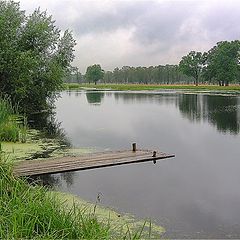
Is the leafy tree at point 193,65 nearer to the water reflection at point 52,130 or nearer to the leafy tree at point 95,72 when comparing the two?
the leafy tree at point 95,72

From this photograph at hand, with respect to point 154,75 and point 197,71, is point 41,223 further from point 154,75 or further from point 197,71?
point 154,75

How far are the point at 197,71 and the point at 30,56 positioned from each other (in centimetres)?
7957

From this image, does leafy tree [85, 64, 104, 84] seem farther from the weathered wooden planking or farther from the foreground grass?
the foreground grass

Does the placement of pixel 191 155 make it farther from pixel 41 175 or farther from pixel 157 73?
pixel 157 73

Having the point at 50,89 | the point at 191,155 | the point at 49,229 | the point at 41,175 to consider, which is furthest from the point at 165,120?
the point at 49,229

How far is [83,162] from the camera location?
11.1 meters

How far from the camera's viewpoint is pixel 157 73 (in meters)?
127

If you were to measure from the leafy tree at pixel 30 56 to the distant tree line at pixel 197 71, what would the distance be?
37426 millimetres

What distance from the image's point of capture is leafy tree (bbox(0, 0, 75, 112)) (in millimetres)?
21719

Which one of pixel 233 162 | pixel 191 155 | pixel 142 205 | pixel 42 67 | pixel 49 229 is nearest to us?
pixel 49 229

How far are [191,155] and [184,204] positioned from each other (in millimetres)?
5403

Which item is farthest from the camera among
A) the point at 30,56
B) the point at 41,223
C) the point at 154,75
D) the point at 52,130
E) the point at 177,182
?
the point at 154,75

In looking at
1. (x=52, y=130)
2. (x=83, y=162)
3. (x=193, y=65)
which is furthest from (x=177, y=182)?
(x=193, y=65)

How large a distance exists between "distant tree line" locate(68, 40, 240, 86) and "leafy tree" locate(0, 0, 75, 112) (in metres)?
37.4
